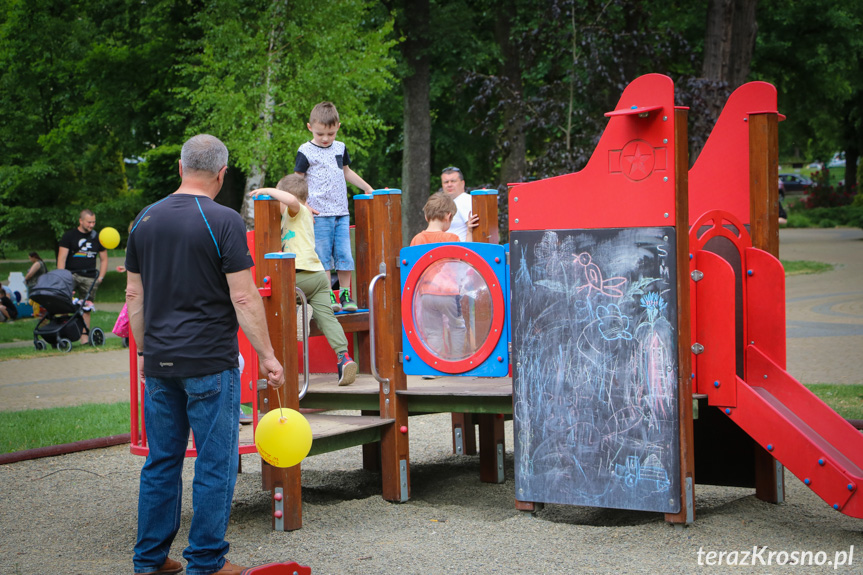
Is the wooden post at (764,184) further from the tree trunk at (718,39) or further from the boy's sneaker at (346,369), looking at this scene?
the tree trunk at (718,39)

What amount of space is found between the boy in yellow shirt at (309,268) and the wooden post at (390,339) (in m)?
0.35

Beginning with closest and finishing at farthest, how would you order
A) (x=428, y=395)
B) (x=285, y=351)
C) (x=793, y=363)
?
(x=285, y=351), (x=428, y=395), (x=793, y=363)

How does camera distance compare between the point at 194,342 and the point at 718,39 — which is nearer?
the point at 194,342

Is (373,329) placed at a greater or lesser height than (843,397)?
greater

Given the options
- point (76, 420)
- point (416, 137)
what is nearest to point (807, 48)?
point (416, 137)

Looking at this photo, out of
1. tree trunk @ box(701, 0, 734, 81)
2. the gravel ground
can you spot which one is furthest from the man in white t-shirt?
tree trunk @ box(701, 0, 734, 81)

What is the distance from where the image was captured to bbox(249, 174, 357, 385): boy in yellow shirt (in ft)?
19.1

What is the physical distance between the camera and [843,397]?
8305mm

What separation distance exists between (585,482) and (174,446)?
218cm

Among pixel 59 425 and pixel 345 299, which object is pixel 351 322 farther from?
pixel 59 425

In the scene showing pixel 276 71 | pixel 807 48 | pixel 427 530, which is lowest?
pixel 427 530

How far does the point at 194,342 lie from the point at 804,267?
20.6m

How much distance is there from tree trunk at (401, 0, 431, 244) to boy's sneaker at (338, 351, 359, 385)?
1531 centimetres

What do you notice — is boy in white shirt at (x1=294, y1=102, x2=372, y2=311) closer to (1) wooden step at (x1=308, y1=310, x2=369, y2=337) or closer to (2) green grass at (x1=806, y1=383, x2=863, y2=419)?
(1) wooden step at (x1=308, y1=310, x2=369, y2=337)
